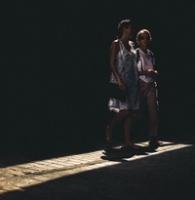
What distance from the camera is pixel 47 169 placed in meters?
6.62

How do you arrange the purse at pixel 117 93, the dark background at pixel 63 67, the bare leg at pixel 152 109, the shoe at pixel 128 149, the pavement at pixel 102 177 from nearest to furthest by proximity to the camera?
the pavement at pixel 102 177
the purse at pixel 117 93
the shoe at pixel 128 149
the dark background at pixel 63 67
the bare leg at pixel 152 109

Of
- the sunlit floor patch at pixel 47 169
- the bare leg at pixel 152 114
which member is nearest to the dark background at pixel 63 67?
the sunlit floor patch at pixel 47 169

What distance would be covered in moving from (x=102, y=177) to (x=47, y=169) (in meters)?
0.76

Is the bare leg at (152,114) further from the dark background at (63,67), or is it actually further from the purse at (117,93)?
the dark background at (63,67)

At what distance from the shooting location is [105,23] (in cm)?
936

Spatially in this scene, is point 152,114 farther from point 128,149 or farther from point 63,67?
point 63,67

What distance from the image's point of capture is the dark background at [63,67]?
7941 millimetres

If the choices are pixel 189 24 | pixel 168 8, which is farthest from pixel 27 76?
pixel 189 24

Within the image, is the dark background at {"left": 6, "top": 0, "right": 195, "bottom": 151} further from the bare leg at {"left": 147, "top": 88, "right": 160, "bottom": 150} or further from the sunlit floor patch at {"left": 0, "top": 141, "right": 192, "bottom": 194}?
the bare leg at {"left": 147, "top": 88, "right": 160, "bottom": 150}

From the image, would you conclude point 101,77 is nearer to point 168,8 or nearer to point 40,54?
point 40,54

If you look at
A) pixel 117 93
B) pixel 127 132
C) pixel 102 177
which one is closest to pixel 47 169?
pixel 102 177

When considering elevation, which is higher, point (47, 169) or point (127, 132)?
point (127, 132)

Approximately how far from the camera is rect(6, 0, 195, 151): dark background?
7.94m

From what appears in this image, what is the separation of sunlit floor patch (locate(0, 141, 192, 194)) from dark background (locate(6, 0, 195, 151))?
30.1 inches
